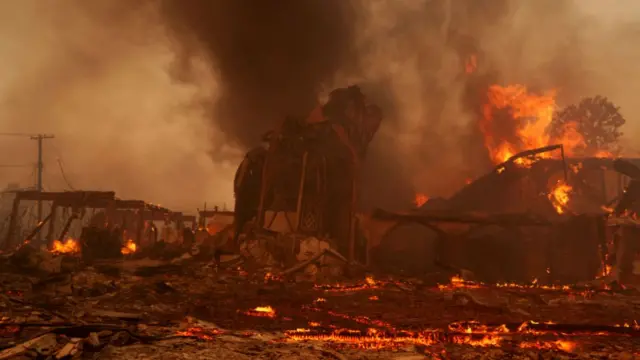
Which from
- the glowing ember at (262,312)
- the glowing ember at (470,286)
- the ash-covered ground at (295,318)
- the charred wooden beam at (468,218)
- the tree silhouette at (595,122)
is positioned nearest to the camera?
the ash-covered ground at (295,318)

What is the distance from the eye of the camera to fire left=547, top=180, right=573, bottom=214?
71.3 ft

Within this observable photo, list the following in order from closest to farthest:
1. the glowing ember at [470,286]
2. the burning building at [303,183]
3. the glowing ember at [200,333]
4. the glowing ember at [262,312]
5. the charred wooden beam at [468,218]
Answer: the glowing ember at [200,333]
the glowing ember at [262,312]
the glowing ember at [470,286]
the charred wooden beam at [468,218]
the burning building at [303,183]

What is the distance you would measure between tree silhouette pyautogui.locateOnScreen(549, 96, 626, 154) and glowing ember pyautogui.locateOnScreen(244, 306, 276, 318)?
140 feet

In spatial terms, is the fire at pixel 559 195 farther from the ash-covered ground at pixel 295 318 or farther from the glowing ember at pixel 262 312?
the glowing ember at pixel 262 312

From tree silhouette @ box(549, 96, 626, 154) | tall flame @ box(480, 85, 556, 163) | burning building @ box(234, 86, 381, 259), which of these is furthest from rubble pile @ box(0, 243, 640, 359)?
tree silhouette @ box(549, 96, 626, 154)

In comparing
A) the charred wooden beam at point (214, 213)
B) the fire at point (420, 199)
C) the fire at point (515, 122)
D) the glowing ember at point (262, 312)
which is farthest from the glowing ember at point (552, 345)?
the fire at point (515, 122)

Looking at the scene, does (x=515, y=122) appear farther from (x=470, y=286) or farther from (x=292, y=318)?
(x=292, y=318)

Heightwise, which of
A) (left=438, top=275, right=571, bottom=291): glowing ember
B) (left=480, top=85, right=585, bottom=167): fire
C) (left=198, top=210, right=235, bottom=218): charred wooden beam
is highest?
(left=480, top=85, right=585, bottom=167): fire

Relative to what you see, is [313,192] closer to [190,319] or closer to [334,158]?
[334,158]

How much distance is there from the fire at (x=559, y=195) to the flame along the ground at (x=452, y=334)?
13.3 meters

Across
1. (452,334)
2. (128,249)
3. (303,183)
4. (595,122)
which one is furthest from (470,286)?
(595,122)

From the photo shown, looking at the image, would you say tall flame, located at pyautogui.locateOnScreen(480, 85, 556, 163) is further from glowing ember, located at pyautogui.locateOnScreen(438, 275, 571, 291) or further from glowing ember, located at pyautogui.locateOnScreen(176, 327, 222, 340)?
glowing ember, located at pyautogui.locateOnScreen(176, 327, 222, 340)

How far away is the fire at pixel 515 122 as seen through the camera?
32312 mm

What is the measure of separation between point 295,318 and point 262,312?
2.95 feet
